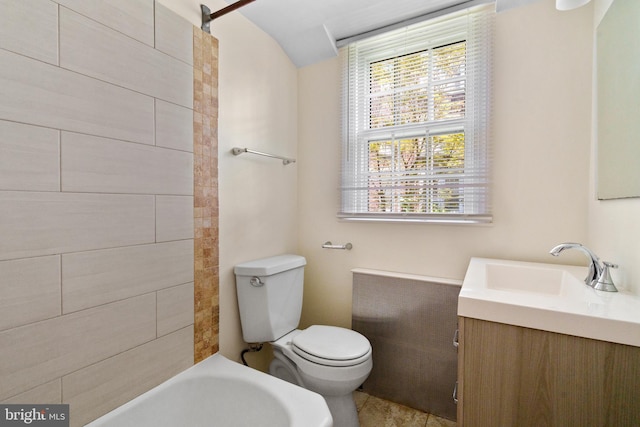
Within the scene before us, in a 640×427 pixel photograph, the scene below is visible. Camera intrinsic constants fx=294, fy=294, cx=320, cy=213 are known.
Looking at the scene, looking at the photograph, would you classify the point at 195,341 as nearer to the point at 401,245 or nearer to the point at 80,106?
the point at 80,106

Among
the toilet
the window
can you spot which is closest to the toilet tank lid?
the toilet

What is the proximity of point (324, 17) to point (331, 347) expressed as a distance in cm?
189

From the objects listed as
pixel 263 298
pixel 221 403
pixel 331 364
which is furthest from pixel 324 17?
pixel 221 403

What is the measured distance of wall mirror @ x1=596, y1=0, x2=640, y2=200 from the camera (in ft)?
3.20

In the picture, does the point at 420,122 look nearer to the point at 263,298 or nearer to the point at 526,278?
the point at 526,278

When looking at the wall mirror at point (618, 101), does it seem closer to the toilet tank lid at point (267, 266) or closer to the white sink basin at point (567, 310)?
the white sink basin at point (567, 310)

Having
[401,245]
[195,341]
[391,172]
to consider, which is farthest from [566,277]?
[195,341]

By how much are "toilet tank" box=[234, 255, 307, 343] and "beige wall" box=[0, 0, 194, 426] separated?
312 mm

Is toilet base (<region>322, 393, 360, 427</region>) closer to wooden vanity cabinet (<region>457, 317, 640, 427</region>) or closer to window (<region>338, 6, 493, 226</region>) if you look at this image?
wooden vanity cabinet (<region>457, 317, 640, 427</region>)

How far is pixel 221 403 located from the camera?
1239mm

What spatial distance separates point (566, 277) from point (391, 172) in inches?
39.8

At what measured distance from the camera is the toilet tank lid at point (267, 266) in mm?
1576

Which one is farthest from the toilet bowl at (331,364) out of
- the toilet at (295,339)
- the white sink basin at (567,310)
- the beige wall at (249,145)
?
the white sink basin at (567,310)

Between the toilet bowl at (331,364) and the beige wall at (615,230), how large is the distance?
107cm
